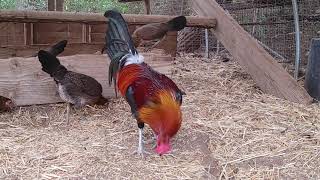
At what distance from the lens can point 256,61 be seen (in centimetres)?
391

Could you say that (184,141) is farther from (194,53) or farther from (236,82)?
(194,53)

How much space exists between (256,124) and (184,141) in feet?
2.21

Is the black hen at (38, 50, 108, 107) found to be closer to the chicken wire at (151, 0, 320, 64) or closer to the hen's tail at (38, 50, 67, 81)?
the hen's tail at (38, 50, 67, 81)

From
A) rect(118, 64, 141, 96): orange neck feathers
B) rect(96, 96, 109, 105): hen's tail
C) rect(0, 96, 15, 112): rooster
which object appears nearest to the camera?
rect(118, 64, 141, 96): orange neck feathers

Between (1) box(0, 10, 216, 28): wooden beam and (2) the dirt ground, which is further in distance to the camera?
(1) box(0, 10, 216, 28): wooden beam

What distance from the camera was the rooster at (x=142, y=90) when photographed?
8.08 feet

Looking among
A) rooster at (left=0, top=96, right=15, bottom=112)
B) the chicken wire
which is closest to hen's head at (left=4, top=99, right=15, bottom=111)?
rooster at (left=0, top=96, right=15, bottom=112)

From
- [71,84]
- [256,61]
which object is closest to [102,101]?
[71,84]

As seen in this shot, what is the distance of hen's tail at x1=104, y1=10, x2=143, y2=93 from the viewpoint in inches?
120

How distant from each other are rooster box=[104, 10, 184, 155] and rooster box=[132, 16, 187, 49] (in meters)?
0.70

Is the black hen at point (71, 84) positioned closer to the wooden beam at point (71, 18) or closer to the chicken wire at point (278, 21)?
the wooden beam at point (71, 18)

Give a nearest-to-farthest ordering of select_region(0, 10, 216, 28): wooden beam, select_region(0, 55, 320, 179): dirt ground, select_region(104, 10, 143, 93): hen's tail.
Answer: select_region(0, 55, 320, 179): dirt ground
select_region(104, 10, 143, 93): hen's tail
select_region(0, 10, 216, 28): wooden beam

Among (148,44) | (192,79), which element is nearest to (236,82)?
(192,79)

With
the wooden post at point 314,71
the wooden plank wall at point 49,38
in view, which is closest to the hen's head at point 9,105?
the wooden plank wall at point 49,38
